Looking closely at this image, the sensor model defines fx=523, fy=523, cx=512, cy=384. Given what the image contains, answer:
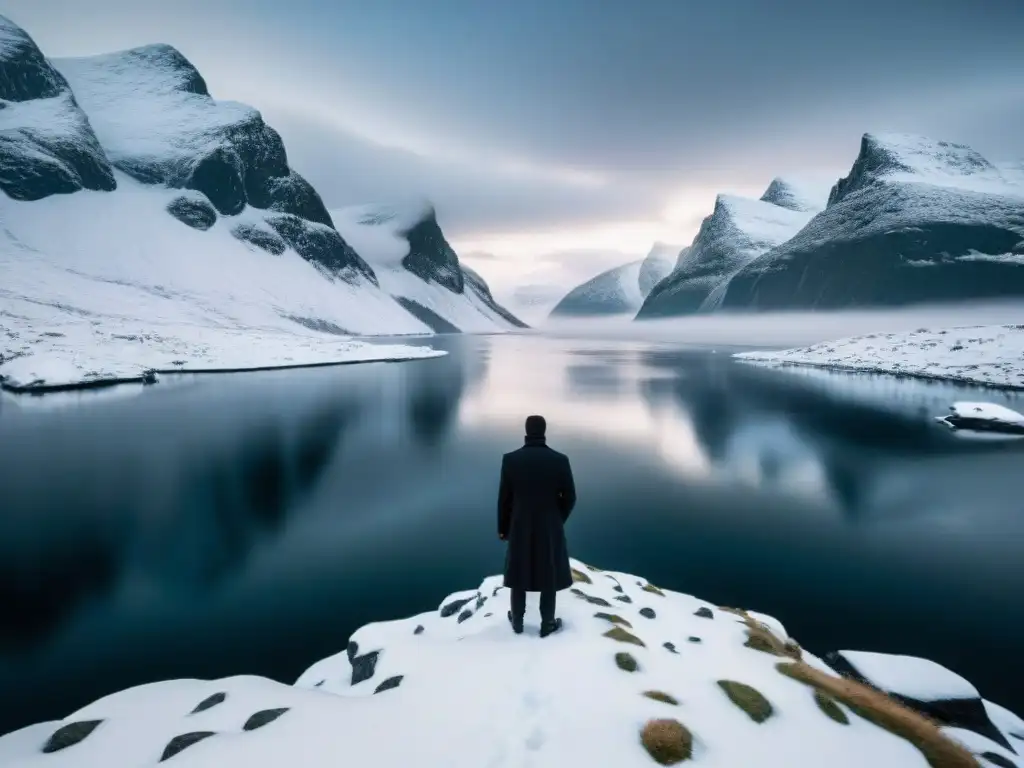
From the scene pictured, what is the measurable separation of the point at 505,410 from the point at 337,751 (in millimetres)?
40482

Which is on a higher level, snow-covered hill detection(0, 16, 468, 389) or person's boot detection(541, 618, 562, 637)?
snow-covered hill detection(0, 16, 468, 389)

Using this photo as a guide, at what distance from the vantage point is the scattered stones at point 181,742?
215 inches

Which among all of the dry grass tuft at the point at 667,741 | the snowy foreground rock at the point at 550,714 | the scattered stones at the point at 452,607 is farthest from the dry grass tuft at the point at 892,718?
the scattered stones at the point at 452,607

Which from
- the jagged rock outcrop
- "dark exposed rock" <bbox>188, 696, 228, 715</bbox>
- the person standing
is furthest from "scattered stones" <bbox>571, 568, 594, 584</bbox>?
the jagged rock outcrop

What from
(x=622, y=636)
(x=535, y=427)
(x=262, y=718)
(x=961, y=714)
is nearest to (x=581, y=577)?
(x=622, y=636)

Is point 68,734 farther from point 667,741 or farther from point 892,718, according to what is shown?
point 892,718

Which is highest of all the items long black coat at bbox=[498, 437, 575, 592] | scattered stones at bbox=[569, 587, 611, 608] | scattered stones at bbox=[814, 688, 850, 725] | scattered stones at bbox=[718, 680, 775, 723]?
long black coat at bbox=[498, 437, 575, 592]

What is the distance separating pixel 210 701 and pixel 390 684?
2.39 m

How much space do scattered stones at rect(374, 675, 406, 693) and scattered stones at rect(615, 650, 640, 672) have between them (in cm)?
285

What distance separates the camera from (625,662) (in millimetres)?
6984

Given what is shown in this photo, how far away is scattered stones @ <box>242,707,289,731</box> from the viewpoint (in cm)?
579

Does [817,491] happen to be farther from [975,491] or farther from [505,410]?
[505,410]

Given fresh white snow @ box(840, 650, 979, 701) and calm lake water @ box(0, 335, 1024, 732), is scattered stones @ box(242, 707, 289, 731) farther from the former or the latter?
fresh white snow @ box(840, 650, 979, 701)

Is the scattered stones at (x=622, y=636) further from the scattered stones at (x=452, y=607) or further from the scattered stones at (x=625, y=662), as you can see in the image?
the scattered stones at (x=452, y=607)
